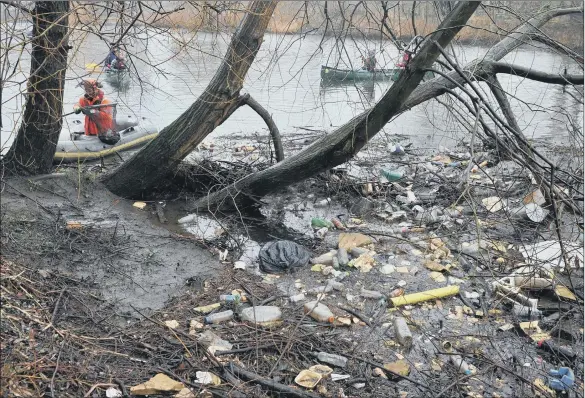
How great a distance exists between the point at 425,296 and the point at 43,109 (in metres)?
4.10

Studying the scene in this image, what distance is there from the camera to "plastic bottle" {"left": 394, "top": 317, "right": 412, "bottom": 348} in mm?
4379

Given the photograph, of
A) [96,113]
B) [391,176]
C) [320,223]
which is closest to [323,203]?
[320,223]

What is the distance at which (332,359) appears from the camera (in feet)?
13.2

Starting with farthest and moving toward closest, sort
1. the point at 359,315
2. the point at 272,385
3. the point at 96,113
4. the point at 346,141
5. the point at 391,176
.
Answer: the point at 96,113 < the point at 391,176 < the point at 346,141 < the point at 359,315 < the point at 272,385

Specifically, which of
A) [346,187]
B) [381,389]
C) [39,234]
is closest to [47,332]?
[39,234]

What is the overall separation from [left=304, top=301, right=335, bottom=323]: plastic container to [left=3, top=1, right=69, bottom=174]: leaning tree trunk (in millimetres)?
2991

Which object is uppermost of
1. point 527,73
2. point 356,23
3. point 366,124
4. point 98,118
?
point 356,23

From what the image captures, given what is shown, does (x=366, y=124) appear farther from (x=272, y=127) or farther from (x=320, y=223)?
(x=272, y=127)

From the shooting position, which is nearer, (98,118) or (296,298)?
(296,298)

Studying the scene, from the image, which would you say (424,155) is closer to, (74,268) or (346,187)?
(346,187)

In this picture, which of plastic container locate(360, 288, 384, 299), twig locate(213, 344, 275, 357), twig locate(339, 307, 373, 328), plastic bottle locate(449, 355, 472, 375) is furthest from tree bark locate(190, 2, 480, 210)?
twig locate(213, 344, 275, 357)

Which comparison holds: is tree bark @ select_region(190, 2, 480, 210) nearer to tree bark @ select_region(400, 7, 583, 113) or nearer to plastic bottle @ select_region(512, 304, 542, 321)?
tree bark @ select_region(400, 7, 583, 113)

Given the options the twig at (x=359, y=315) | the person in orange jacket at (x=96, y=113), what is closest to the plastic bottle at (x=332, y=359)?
the twig at (x=359, y=315)

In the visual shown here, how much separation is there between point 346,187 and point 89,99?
3.91m
